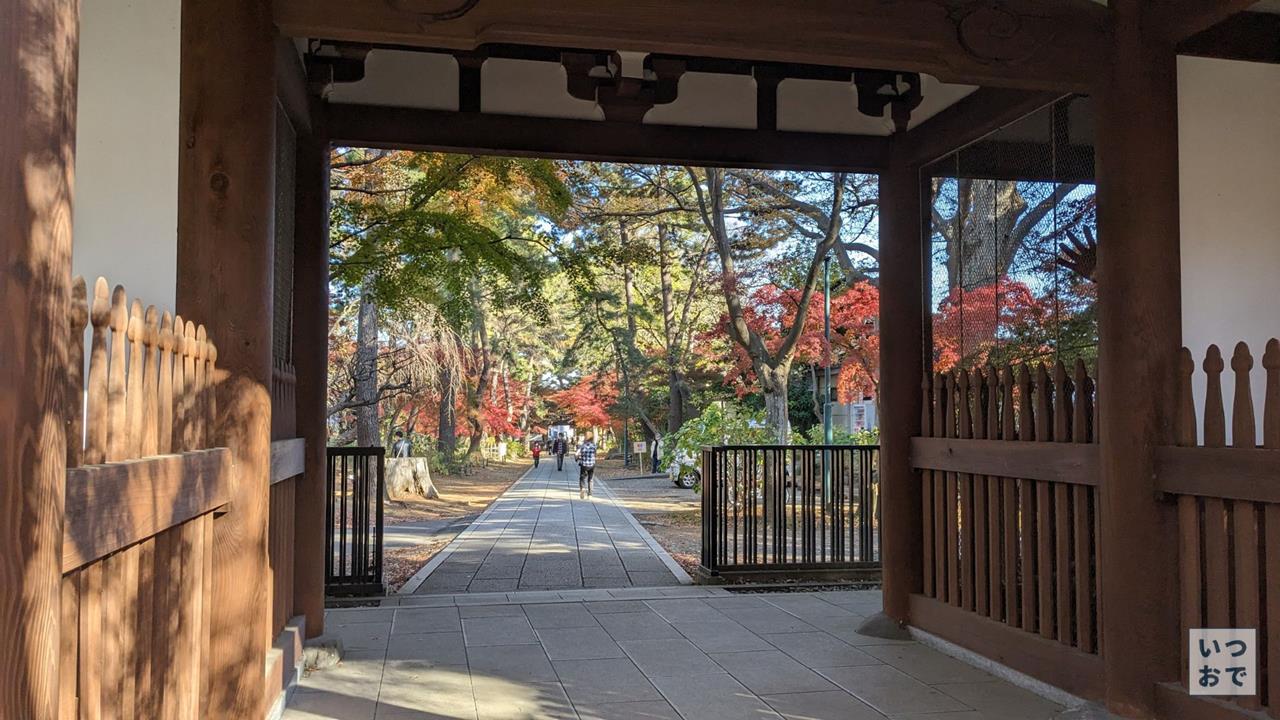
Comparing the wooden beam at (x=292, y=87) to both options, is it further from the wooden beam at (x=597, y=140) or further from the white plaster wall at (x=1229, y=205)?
the white plaster wall at (x=1229, y=205)

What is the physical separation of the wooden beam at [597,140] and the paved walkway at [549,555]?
3.94 meters

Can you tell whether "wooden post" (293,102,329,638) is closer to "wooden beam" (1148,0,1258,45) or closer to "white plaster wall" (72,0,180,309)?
"white plaster wall" (72,0,180,309)

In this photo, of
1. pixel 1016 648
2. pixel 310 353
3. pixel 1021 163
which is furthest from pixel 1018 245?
pixel 310 353

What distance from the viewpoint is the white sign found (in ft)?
11.5

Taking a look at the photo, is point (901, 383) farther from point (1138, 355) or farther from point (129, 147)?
point (129, 147)

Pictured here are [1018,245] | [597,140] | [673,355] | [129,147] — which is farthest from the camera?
[673,355]

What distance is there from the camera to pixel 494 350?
A: 3206 centimetres

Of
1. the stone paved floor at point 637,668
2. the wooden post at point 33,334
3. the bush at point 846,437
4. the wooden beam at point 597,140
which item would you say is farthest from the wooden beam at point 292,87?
the bush at point 846,437

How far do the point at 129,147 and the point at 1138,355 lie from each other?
4.25 metres

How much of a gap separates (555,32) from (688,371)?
22.0m

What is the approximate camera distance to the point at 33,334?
5.19 feet

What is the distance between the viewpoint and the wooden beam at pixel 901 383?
605 centimetres

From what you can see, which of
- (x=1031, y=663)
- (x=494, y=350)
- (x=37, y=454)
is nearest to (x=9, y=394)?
(x=37, y=454)

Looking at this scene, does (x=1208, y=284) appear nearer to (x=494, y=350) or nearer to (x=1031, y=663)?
(x=1031, y=663)
